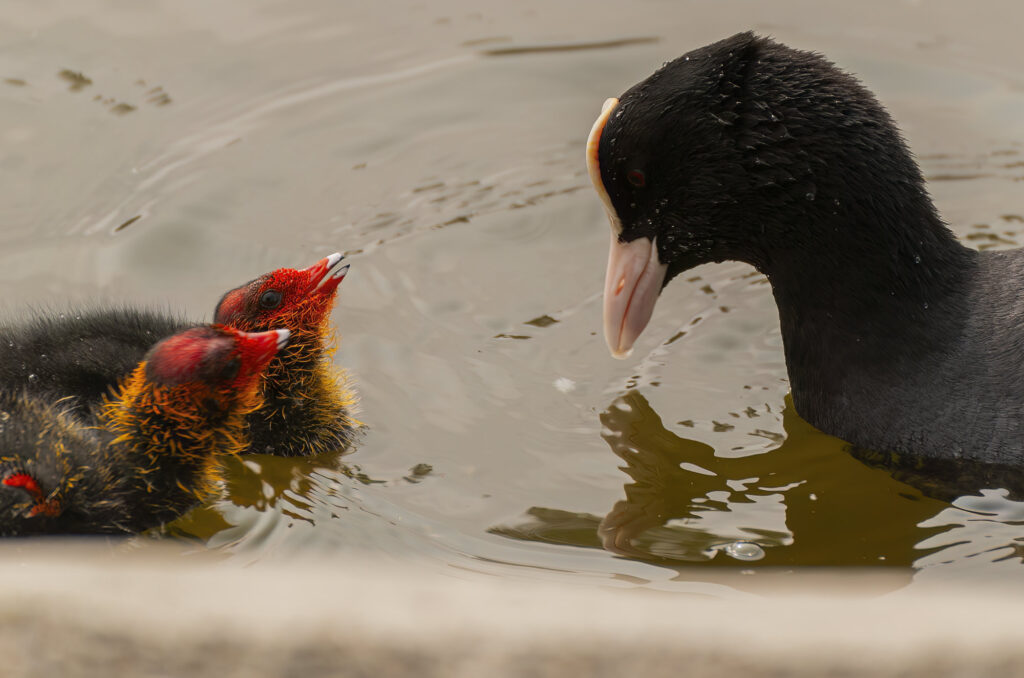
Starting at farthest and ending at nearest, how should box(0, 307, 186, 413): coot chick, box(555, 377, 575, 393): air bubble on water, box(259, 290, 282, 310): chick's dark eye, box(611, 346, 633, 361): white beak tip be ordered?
box(555, 377, 575, 393): air bubble on water
box(611, 346, 633, 361): white beak tip
box(259, 290, 282, 310): chick's dark eye
box(0, 307, 186, 413): coot chick

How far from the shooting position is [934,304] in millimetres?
3383

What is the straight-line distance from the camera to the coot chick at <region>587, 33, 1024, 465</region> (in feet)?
10.7

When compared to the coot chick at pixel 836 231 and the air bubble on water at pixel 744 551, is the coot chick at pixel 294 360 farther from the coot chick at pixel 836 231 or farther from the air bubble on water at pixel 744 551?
the air bubble on water at pixel 744 551

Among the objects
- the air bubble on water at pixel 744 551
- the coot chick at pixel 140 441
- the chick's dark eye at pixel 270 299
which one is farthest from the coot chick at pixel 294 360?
the air bubble on water at pixel 744 551

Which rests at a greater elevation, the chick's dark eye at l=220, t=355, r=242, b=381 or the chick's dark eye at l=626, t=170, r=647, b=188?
the chick's dark eye at l=626, t=170, r=647, b=188

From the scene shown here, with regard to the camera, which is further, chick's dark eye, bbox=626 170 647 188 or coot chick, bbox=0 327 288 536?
chick's dark eye, bbox=626 170 647 188

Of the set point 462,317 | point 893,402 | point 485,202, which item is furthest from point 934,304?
point 485,202

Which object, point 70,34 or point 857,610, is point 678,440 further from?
point 70,34

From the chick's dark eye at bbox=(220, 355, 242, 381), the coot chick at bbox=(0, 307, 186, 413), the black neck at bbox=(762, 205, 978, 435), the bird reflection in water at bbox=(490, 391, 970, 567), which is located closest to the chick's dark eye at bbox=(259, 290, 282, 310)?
the coot chick at bbox=(0, 307, 186, 413)

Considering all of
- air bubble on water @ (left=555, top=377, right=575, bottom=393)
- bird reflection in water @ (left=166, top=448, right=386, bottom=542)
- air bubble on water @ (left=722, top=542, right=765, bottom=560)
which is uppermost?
air bubble on water @ (left=555, top=377, right=575, bottom=393)

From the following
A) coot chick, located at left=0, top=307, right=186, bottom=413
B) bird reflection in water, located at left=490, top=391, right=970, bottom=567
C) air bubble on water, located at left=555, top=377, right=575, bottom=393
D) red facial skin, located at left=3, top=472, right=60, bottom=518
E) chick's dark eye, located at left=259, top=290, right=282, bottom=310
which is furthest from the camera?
air bubble on water, located at left=555, top=377, right=575, bottom=393

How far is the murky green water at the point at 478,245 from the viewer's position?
10.8 ft

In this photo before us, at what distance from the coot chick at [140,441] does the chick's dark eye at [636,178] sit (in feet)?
3.34

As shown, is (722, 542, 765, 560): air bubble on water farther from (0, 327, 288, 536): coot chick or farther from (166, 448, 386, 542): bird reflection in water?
(0, 327, 288, 536): coot chick
